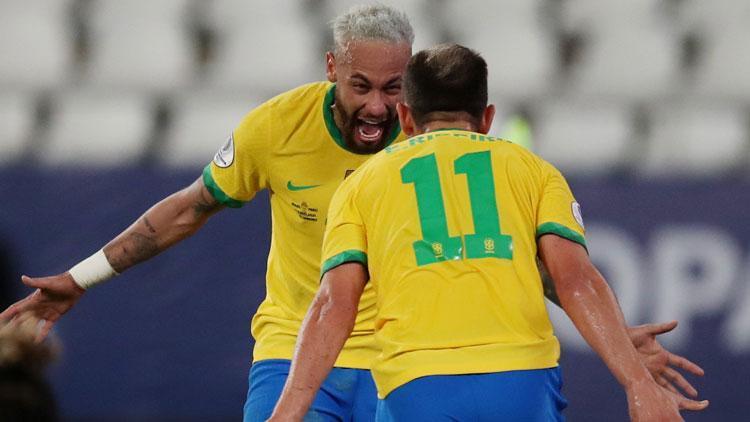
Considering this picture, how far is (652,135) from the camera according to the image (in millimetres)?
8336

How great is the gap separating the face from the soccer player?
3.12 ft

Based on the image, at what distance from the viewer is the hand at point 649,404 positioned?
11.4ft

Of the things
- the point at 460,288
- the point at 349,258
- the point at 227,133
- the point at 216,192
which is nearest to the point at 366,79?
the point at 216,192

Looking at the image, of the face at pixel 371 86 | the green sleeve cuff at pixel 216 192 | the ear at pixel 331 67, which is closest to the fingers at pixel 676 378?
the face at pixel 371 86

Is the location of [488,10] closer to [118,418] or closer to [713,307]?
[713,307]

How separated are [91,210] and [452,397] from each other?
4.83 m

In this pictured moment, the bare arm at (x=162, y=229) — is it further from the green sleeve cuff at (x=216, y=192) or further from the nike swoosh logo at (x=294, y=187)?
the nike swoosh logo at (x=294, y=187)

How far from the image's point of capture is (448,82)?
149 inches

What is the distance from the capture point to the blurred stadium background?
7.99m

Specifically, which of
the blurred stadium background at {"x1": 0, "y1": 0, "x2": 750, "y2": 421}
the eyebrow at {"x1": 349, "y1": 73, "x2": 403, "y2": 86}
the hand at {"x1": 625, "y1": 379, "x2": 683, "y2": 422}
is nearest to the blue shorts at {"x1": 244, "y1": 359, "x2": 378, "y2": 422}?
the eyebrow at {"x1": 349, "y1": 73, "x2": 403, "y2": 86}

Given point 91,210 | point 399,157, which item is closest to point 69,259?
point 91,210

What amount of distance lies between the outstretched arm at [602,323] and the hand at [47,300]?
2.10m

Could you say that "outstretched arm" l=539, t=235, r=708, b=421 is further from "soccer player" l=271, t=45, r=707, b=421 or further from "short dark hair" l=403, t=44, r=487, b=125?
"short dark hair" l=403, t=44, r=487, b=125

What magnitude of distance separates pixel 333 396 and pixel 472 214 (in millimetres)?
1417
